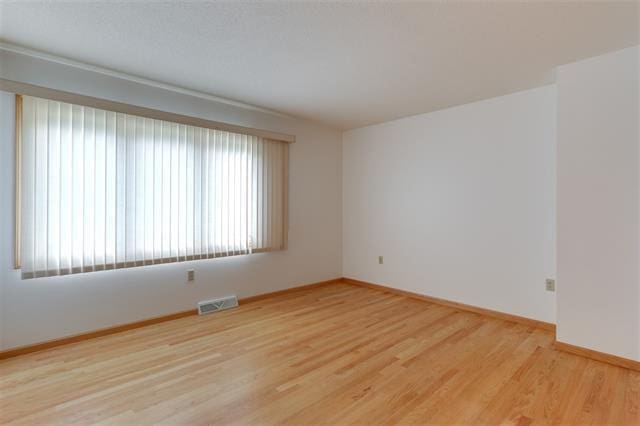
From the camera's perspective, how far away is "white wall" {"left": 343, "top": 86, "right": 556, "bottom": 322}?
3.17m

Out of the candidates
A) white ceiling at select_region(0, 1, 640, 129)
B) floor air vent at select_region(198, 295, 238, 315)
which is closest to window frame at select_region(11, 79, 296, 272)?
white ceiling at select_region(0, 1, 640, 129)

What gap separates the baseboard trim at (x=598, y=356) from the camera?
2321mm

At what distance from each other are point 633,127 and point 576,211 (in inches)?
28.0

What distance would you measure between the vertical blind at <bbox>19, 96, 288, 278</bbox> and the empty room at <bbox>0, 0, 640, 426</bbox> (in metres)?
0.02

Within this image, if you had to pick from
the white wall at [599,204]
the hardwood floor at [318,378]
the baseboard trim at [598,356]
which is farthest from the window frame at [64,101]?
the baseboard trim at [598,356]

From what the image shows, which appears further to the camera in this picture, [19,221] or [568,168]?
[568,168]

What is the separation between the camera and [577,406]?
1869mm

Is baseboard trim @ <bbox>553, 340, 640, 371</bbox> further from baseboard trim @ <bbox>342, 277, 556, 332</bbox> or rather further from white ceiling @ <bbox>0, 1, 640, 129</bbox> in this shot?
white ceiling @ <bbox>0, 1, 640, 129</bbox>

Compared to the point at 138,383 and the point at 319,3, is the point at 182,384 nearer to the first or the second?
the point at 138,383

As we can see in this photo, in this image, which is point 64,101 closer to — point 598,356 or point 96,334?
point 96,334

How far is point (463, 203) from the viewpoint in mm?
3732

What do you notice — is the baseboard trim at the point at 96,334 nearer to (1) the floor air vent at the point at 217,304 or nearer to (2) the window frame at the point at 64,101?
(1) the floor air vent at the point at 217,304

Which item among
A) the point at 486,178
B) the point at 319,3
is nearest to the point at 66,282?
the point at 319,3

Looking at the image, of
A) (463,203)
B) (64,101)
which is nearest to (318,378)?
(463,203)
